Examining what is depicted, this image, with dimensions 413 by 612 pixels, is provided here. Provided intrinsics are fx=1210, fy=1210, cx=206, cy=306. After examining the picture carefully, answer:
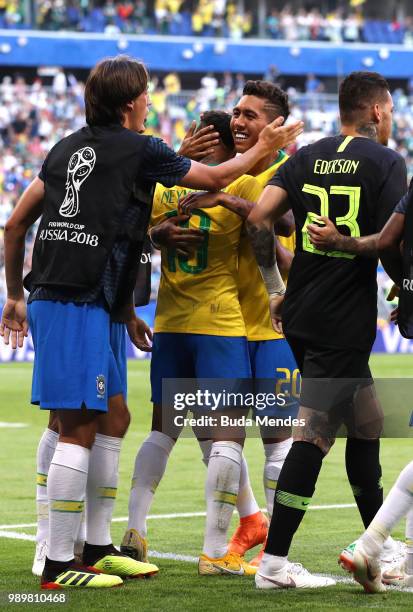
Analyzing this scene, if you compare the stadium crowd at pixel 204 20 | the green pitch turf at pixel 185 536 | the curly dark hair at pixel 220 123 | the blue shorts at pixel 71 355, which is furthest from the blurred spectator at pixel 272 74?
the blue shorts at pixel 71 355

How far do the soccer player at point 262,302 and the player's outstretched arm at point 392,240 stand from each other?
0.84 metres

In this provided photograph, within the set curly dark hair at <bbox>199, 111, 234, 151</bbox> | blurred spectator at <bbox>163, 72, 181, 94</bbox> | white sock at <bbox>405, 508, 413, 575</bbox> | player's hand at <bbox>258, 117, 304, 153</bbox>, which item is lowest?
white sock at <bbox>405, 508, 413, 575</bbox>

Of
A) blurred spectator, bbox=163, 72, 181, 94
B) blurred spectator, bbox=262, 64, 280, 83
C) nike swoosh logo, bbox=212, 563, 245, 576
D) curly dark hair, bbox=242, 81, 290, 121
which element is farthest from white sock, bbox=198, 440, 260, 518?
blurred spectator, bbox=262, 64, 280, 83

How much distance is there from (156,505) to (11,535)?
141 cm

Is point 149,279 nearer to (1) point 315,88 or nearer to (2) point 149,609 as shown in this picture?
(2) point 149,609

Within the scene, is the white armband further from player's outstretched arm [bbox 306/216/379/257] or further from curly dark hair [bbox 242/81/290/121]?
curly dark hair [bbox 242/81/290/121]

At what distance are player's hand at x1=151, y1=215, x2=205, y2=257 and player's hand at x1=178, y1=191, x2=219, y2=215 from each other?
155 millimetres

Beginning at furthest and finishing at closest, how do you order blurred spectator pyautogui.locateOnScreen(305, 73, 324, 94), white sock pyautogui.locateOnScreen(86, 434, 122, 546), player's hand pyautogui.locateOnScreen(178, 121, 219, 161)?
1. blurred spectator pyautogui.locateOnScreen(305, 73, 324, 94)
2. player's hand pyautogui.locateOnScreen(178, 121, 219, 161)
3. white sock pyautogui.locateOnScreen(86, 434, 122, 546)

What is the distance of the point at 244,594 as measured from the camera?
16.0ft

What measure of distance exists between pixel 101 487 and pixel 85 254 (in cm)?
103

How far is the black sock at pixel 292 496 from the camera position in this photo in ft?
15.9

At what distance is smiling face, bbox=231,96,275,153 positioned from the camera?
5660 mm

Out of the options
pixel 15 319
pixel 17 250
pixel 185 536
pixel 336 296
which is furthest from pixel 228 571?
pixel 17 250

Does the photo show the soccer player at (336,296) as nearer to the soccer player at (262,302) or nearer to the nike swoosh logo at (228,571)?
the nike swoosh logo at (228,571)
